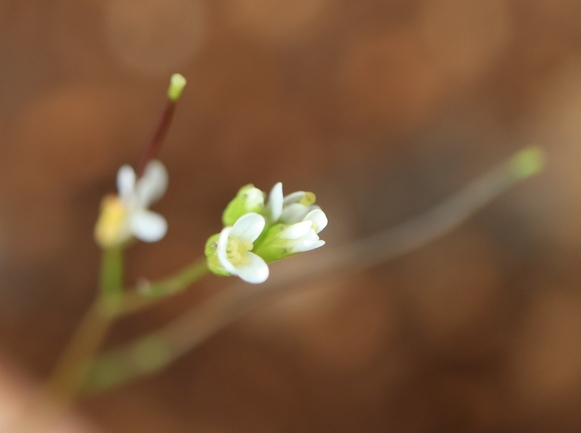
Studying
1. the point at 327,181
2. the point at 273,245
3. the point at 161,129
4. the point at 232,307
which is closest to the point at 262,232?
the point at 273,245

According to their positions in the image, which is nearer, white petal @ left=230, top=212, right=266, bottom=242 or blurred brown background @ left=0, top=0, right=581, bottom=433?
white petal @ left=230, top=212, right=266, bottom=242

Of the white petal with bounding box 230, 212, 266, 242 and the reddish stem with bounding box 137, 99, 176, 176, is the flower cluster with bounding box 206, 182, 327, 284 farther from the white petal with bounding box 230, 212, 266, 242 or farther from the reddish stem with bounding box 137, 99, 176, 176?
the reddish stem with bounding box 137, 99, 176, 176

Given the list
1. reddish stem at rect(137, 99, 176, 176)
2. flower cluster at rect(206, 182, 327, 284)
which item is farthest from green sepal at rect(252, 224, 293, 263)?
reddish stem at rect(137, 99, 176, 176)

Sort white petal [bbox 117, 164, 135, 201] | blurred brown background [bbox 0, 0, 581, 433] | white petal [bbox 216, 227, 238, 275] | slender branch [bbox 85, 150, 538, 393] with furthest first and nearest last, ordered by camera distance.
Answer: blurred brown background [bbox 0, 0, 581, 433]
slender branch [bbox 85, 150, 538, 393]
white petal [bbox 117, 164, 135, 201]
white petal [bbox 216, 227, 238, 275]

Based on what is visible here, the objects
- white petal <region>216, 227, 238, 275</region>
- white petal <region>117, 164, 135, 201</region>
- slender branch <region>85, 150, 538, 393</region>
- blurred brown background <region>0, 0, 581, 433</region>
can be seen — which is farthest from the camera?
blurred brown background <region>0, 0, 581, 433</region>

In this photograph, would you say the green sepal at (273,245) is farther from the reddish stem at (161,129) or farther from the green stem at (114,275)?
the green stem at (114,275)

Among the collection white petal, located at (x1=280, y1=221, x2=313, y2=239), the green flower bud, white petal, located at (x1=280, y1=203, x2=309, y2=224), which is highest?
the green flower bud

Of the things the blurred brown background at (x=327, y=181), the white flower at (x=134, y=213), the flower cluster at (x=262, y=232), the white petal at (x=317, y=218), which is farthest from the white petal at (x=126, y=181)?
the blurred brown background at (x=327, y=181)

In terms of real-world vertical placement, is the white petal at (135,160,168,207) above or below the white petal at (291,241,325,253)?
above

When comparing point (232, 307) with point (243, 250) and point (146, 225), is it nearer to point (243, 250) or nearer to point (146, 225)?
point (146, 225)
